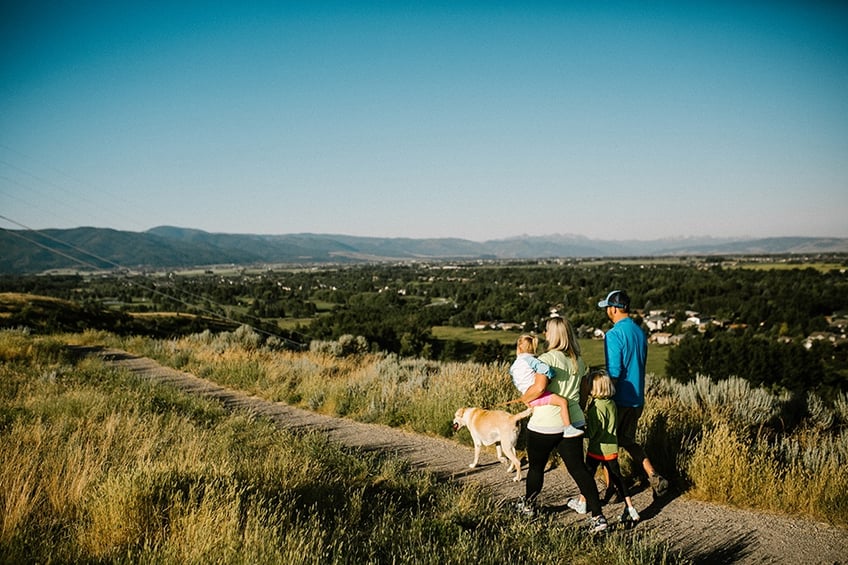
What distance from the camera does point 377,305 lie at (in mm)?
77750

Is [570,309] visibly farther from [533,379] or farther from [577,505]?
[533,379]

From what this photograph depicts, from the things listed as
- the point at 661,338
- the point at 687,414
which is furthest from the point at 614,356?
the point at 661,338

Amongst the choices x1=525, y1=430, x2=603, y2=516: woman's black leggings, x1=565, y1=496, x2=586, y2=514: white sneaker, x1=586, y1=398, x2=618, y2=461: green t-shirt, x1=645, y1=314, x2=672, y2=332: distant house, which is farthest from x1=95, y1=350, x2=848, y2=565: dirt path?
x1=645, y1=314, x2=672, y2=332: distant house

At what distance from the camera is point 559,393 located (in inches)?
165

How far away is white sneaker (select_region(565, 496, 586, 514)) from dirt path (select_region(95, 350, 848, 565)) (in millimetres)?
69

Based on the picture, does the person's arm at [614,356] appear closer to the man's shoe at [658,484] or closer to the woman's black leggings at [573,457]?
the woman's black leggings at [573,457]

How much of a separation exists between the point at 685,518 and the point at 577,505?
3.14 feet

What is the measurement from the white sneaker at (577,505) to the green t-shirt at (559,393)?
89 cm

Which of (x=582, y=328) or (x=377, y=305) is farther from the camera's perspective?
(x=377, y=305)

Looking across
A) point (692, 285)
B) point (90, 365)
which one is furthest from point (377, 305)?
point (90, 365)

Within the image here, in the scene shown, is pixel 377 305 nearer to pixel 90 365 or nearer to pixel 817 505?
pixel 90 365

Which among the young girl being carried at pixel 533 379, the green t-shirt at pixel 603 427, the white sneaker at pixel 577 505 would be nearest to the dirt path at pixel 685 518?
the white sneaker at pixel 577 505

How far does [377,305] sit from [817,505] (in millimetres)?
74208

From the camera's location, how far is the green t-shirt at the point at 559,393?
13.6 ft
